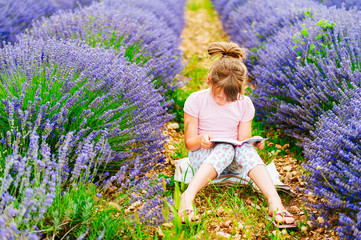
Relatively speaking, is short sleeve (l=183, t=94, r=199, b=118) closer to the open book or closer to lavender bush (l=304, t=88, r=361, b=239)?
the open book

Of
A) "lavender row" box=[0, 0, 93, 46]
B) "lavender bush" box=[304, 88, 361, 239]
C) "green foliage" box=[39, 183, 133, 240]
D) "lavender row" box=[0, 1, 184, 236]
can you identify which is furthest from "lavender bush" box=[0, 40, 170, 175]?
"lavender row" box=[0, 0, 93, 46]

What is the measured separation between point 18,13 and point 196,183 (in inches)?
125

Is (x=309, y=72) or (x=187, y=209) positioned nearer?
(x=187, y=209)

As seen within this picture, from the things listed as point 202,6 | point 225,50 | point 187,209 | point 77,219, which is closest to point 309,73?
point 225,50

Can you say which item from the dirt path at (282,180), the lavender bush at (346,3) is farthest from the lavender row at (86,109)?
the lavender bush at (346,3)

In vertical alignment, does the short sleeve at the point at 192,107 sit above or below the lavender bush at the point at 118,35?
below

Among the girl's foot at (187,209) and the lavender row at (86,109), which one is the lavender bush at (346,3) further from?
the girl's foot at (187,209)

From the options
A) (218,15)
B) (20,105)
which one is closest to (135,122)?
(20,105)

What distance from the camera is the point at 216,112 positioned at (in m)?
2.44

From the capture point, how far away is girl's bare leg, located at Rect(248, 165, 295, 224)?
6.69 ft

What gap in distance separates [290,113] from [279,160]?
397mm

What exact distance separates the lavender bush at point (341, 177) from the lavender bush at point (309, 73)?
2.01ft

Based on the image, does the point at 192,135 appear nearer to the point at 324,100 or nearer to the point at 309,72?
the point at 324,100

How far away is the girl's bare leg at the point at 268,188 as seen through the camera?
80.3 inches
